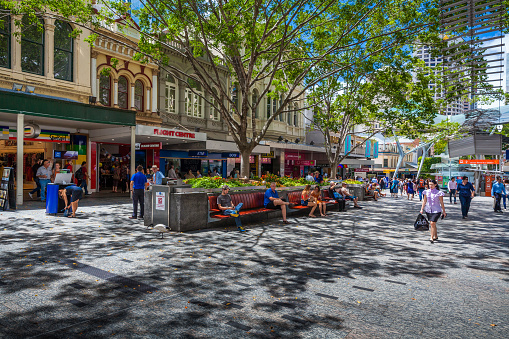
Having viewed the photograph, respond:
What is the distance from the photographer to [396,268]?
7051mm

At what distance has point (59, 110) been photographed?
15.5 meters

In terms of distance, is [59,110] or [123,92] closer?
[59,110]

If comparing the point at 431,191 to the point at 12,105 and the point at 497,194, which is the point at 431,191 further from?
the point at 12,105

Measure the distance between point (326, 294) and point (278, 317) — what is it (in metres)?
1.16

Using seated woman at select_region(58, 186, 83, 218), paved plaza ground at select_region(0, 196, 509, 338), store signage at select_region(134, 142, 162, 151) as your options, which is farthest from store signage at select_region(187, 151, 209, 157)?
paved plaza ground at select_region(0, 196, 509, 338)

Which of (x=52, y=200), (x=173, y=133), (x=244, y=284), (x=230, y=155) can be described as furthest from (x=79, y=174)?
(x=244, y=284)

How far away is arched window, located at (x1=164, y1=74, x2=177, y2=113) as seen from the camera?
25.1 metres

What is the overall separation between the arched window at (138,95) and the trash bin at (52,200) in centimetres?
1193

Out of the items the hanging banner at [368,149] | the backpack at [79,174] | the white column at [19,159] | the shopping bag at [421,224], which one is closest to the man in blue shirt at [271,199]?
the shopping bag at [421,224]

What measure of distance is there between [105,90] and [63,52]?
3.06 m

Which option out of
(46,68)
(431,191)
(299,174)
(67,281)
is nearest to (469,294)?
→ (431,191)

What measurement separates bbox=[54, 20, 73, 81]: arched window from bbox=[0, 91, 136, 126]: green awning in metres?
4.21

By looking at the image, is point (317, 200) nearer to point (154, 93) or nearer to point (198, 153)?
point (198, 153)

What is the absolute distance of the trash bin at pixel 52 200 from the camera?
478 inches
